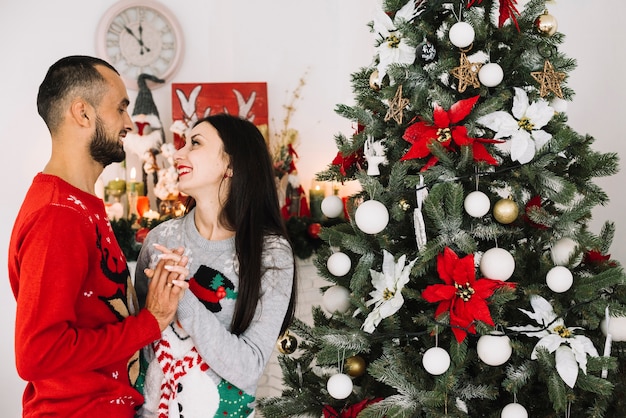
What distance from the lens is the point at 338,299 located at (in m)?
1.68

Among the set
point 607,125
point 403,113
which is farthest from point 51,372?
point 607,125

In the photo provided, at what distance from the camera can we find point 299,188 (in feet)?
11.6

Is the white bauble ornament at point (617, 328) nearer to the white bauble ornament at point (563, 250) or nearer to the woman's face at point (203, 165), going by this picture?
the white bauble ornament at point (563, 250)

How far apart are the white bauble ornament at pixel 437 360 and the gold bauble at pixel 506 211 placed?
0.33 meters

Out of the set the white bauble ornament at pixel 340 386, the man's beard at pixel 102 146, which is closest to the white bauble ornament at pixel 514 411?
the white bauble ornament at pixel 340 386

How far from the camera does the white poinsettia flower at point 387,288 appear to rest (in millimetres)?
1488

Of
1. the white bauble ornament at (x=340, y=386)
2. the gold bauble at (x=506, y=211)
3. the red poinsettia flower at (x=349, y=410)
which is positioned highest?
the gold bauble at (x=506, y=211)

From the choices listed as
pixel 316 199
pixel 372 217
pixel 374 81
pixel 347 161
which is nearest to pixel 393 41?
pixel 374 81

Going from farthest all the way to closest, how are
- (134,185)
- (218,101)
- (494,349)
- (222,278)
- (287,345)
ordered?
1. (218,101)
2. (134,185)
3. (287,345)
4. (222,278)
5. (494,349)

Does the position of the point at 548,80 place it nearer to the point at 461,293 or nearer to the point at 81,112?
the point at 461,293

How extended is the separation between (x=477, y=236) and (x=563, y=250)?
0.20 meters

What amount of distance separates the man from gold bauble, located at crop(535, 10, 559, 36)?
1021 mm

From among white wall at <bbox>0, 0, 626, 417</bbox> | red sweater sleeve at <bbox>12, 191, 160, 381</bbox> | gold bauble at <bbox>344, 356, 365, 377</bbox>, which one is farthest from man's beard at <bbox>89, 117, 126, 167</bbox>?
white wall at <bbox>0, 0, 626, 417</bbox>

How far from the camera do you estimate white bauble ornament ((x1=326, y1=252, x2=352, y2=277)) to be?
1635 millimetres
